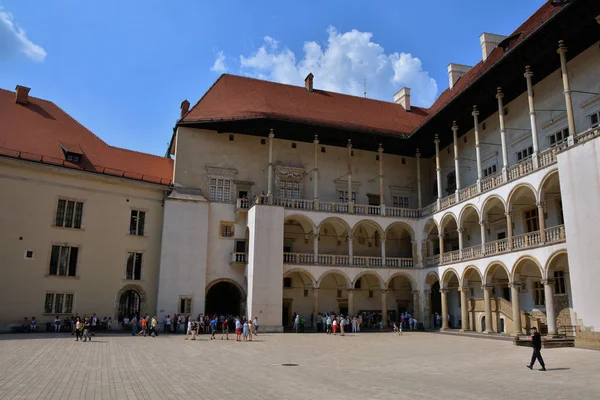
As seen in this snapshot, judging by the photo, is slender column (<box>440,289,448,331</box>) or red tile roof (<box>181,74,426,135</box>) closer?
slender column (<box>440,289,448,331</box>)

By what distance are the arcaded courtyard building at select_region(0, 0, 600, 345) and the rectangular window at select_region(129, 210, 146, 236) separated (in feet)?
0.43

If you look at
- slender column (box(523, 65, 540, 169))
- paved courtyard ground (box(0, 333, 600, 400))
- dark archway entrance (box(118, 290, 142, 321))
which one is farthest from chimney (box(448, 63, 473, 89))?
Result: dark archway entrance (box(118, 290, 142, 321))

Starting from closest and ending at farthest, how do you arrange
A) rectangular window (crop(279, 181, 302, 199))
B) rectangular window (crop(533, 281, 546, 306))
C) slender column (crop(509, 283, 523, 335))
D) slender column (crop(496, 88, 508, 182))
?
slender column (crop(509, 283, 523, 335))
slender column (crop(496, 88, 508, 182))
rectangular window (crop(533, 281, 546, 306))
rectangular window (crop(279, 181, 302, 199))

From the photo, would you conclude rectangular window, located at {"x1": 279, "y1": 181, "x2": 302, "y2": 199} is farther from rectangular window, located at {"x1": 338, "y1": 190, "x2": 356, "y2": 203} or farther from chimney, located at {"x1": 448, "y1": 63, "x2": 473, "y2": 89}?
chimney, located at {"x1": 448, "y1": 63, "x2": 473, "y2": 89}

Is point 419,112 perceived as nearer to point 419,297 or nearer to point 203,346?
point 419,297

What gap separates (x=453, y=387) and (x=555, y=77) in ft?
62.7

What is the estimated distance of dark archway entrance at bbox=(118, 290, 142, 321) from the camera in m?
27.5

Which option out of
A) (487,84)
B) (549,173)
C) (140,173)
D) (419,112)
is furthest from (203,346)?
(419,112)

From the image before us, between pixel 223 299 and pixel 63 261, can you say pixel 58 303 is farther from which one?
pixel 223 299

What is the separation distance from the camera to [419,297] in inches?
1239

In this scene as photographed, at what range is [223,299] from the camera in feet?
103

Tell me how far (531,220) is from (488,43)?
44.2 ft

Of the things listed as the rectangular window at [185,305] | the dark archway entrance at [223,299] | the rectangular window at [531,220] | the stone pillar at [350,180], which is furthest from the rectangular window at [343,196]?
the rectangular window at [185,305]

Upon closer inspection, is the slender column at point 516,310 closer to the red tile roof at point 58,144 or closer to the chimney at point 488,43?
the chimney at point 488,43
